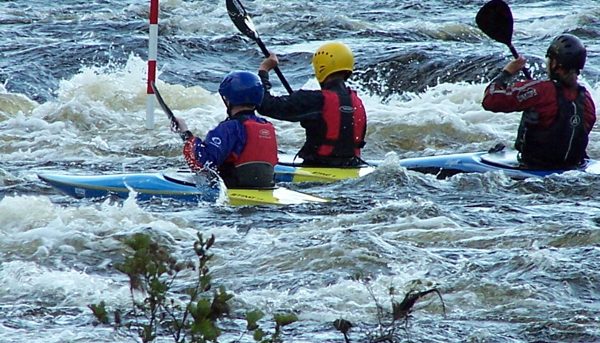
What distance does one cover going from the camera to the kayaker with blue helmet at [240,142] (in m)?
7.34

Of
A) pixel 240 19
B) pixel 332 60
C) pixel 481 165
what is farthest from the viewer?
pixel 240 19

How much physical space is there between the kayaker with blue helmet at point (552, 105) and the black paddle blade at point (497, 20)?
2.81 ft

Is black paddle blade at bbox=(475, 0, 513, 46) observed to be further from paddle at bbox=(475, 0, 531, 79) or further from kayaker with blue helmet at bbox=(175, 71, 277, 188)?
kayaker with blue helmet at bbox=(175, 71, 277, 188)

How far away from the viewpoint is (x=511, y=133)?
1157 centimetres

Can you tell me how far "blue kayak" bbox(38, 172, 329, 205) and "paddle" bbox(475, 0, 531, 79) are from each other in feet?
7.48

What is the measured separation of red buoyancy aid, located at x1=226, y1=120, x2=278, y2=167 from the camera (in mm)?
7383

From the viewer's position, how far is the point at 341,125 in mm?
8438

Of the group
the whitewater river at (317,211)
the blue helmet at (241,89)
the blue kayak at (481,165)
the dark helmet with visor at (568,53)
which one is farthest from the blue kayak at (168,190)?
the dark helmet with visor at (568,53)

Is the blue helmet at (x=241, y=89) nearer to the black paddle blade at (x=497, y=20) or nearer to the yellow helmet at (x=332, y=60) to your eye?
the yellow helmet at (x=332, y=60)

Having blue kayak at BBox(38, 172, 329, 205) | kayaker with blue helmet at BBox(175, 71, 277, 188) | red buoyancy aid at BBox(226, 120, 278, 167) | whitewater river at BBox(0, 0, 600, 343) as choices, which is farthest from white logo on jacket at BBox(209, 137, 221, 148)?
whitewater river at BBox(0, 0, 600, 343)

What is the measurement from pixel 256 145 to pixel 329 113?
1.12m

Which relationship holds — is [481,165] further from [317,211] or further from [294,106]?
[317,211]

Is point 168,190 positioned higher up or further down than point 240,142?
further down

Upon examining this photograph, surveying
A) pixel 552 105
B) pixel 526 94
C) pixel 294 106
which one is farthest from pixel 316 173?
pixel 552 105
